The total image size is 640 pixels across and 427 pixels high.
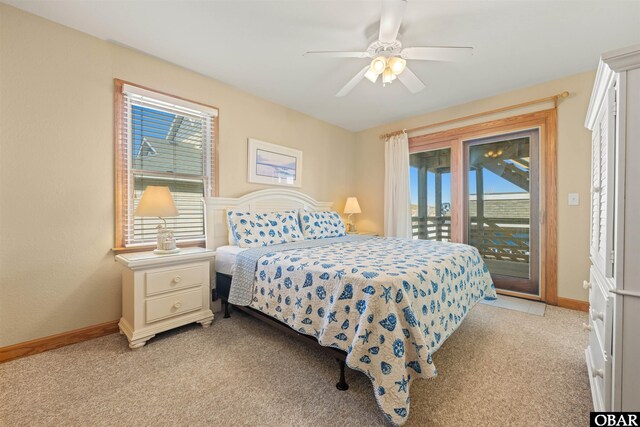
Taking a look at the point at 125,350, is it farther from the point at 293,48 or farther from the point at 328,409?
the point at 293,48

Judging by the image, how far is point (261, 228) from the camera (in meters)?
2.68

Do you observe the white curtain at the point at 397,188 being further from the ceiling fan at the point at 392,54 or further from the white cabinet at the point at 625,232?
the white cabinet at the point at 625,232

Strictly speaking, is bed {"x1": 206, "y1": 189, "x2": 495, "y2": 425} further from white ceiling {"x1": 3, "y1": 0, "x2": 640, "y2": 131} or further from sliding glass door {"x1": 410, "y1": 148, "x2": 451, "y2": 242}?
white ceiling {"x1": 3, "y1": 0, "x2": 640, "y2": 131}

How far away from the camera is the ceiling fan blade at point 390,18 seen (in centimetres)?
147

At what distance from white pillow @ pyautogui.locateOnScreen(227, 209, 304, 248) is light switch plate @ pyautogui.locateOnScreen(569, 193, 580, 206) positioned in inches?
115

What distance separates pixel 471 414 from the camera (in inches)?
→ 51.1

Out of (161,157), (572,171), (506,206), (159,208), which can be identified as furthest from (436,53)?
(161,157)

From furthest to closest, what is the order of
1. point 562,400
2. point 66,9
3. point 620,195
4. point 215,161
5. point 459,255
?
point 215,161 → point 459,255 → point 66,9 → point 562,400 → point 620,195

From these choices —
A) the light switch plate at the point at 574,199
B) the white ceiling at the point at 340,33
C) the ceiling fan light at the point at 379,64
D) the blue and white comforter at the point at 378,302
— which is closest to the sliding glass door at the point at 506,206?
the light switch plate at the point at 574,199

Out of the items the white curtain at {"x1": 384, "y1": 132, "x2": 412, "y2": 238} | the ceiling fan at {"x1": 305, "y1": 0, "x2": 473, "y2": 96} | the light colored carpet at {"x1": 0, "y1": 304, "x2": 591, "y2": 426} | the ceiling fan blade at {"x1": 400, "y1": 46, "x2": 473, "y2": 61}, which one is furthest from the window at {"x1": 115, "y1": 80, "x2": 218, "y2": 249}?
the white curtain at {"x1": 384, "y1": 132, "x2": 412, "y2": 238}

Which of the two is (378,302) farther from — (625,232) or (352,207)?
(352,207)

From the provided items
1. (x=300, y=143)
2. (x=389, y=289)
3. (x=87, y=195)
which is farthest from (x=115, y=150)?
(x=389, y=289)

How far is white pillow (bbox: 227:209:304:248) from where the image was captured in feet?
8.36

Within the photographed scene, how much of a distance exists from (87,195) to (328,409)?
2391 millimetres
